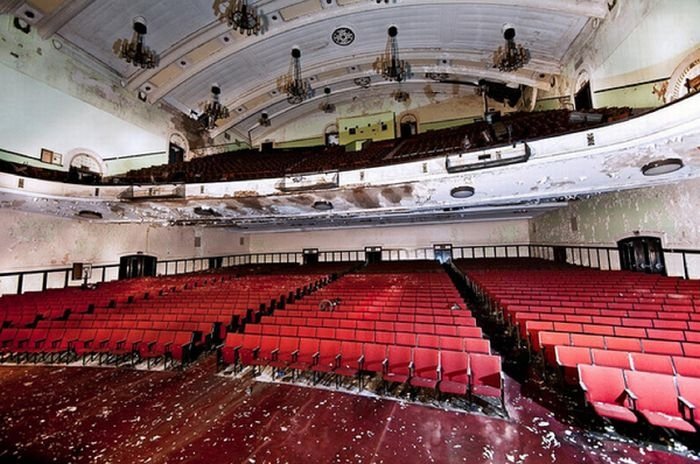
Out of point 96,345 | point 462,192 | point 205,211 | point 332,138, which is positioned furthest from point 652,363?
point 332,138

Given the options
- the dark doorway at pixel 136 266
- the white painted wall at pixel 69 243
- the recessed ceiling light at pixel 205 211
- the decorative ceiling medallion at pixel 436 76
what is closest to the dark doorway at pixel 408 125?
the decorative ceiling medallion at pixel 436 76

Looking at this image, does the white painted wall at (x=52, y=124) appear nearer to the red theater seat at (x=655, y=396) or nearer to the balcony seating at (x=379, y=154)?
the balcony seating at (x=379, y=154)

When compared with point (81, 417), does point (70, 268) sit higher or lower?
higher

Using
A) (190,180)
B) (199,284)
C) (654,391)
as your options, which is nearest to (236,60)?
(190,180)

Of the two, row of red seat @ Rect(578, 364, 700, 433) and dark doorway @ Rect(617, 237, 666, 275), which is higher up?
dark doorway @ Rect(617, 237, 666, 275)

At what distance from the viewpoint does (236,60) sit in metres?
12.0

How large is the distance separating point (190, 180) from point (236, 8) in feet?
17.5

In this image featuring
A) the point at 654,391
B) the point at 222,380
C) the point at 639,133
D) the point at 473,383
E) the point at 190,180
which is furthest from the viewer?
the point at 190,180

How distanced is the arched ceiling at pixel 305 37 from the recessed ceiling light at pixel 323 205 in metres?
6.77

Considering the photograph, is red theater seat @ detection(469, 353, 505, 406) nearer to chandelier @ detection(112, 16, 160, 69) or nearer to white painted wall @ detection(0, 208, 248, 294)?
white painted wall @ detection(0, 208, 248, 294)

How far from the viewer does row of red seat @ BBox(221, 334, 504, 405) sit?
9.82 feet

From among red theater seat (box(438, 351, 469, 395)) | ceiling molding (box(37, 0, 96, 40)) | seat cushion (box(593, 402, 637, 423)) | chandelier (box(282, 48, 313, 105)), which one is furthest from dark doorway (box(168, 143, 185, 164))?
seat cushion (box(593, 402, 637, 423))

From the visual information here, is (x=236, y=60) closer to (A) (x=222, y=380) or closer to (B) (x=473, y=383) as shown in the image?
(A) (x=222, y=380)

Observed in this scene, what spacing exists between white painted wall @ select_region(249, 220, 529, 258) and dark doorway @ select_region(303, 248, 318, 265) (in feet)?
0.80
